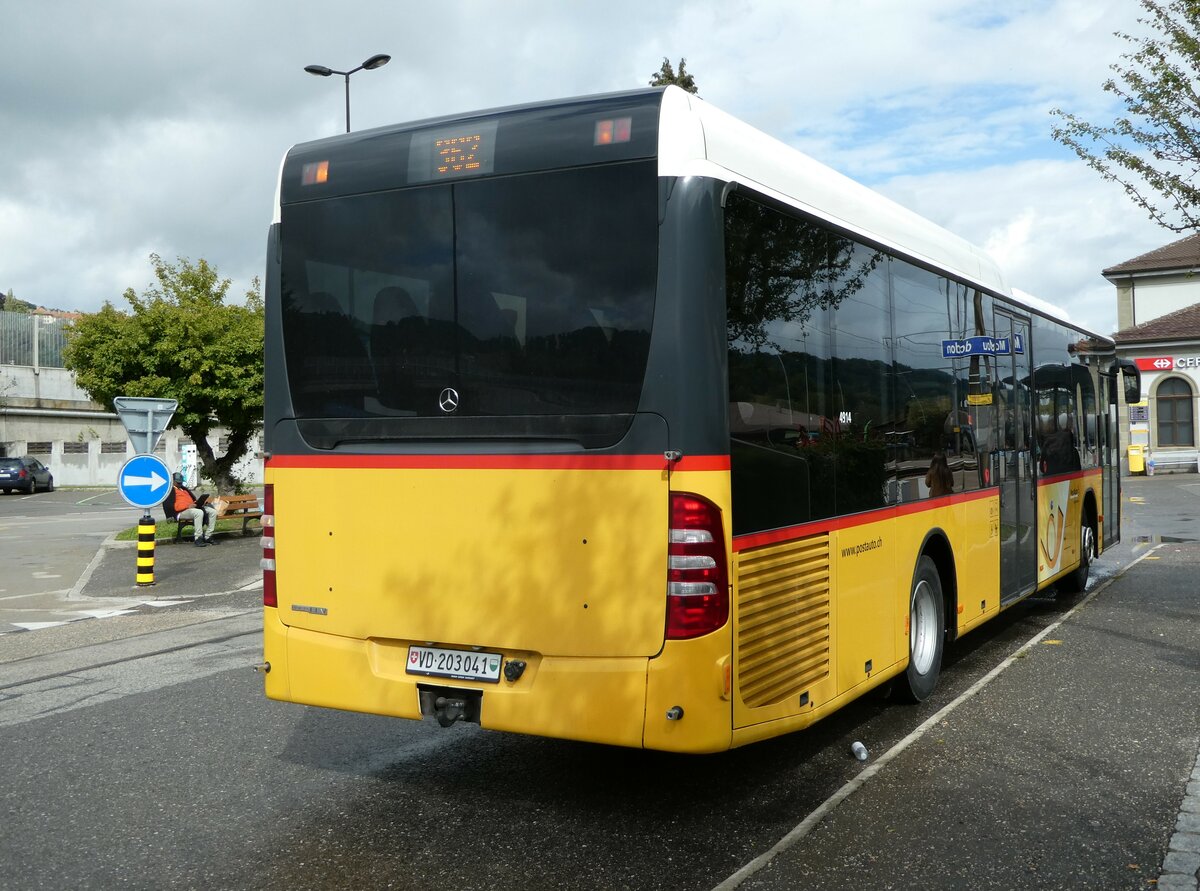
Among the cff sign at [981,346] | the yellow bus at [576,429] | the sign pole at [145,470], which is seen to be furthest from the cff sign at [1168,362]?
the yellow bus at [576,429]

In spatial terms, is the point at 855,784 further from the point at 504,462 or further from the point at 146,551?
the point at 146,551

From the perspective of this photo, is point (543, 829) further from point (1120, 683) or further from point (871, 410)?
point (1120, 683)

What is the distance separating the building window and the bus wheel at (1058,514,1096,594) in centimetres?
4082

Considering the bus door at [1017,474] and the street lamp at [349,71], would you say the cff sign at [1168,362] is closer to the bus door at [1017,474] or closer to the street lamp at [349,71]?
the street lamp at [349,71]

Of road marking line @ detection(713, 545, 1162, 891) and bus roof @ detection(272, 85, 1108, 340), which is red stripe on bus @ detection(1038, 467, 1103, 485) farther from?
bus roof @ detection(272, 85, 1108, 340)

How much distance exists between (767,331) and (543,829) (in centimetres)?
235

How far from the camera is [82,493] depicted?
4934 cm

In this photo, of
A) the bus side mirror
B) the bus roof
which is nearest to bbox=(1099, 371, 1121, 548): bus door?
the bus side mirror

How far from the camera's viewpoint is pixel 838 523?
18.6ft

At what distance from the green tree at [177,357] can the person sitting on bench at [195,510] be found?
3.60 meters

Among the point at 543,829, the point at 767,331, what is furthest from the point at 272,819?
the point at 767,331

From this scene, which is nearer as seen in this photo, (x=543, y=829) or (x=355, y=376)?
(x=543, y=829)

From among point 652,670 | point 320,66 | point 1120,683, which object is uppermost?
point 320,66

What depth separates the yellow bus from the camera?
4.66 m
